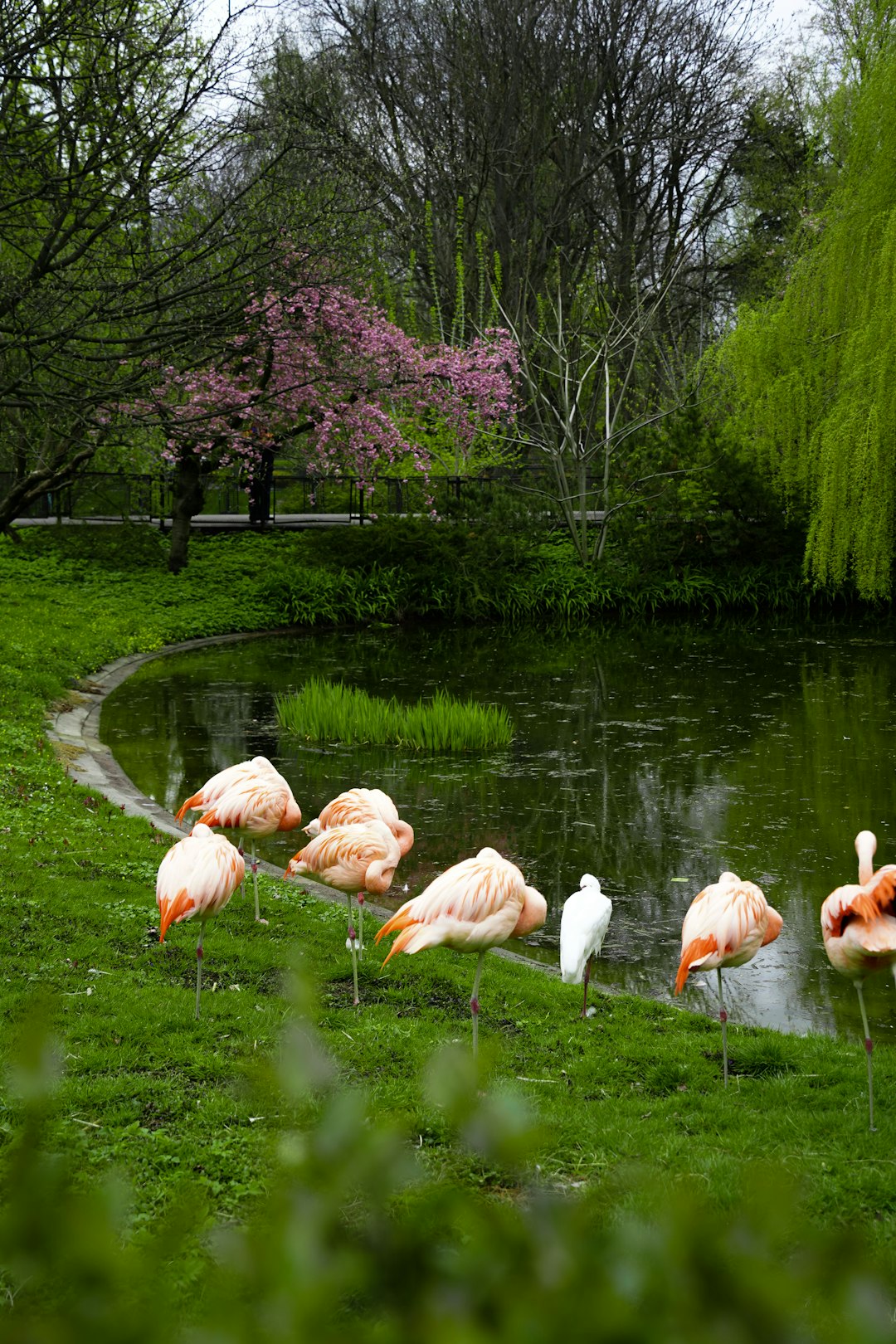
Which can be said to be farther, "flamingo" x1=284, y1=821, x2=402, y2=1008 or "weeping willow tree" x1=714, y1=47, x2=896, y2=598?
"weeping willow tree" x1=714, y1=47, x2=896, y2=598

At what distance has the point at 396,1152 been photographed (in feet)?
3.61

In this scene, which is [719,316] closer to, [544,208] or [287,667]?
[544,208]

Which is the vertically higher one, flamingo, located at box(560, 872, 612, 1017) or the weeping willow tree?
the weeping willow tree

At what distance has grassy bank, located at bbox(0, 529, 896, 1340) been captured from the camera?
99 centimetres

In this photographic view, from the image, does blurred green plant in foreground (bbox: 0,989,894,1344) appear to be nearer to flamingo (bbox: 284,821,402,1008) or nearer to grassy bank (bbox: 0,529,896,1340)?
grassy bank (bbox: 0,529,896,1340)

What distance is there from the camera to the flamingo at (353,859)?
6.20 m

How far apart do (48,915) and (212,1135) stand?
106 inches

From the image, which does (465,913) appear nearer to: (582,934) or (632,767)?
(582,934)

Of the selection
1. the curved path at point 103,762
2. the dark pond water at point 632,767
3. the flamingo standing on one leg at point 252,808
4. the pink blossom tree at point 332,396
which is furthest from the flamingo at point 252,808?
the pink blossom tree at point 332,396

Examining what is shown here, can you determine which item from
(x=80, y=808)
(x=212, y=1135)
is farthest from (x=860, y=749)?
(x=212, y=1135)

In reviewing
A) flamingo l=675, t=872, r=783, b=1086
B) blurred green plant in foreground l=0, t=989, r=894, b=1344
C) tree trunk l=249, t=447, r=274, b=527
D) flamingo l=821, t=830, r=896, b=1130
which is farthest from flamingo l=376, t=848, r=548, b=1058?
tree trunk l=249, t=447, r=274, b=527

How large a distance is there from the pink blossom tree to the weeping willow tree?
21.2 feet

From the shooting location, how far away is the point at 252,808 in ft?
23.3

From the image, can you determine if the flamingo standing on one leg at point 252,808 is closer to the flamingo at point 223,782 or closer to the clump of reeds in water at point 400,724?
the flamingo at point 223,782
